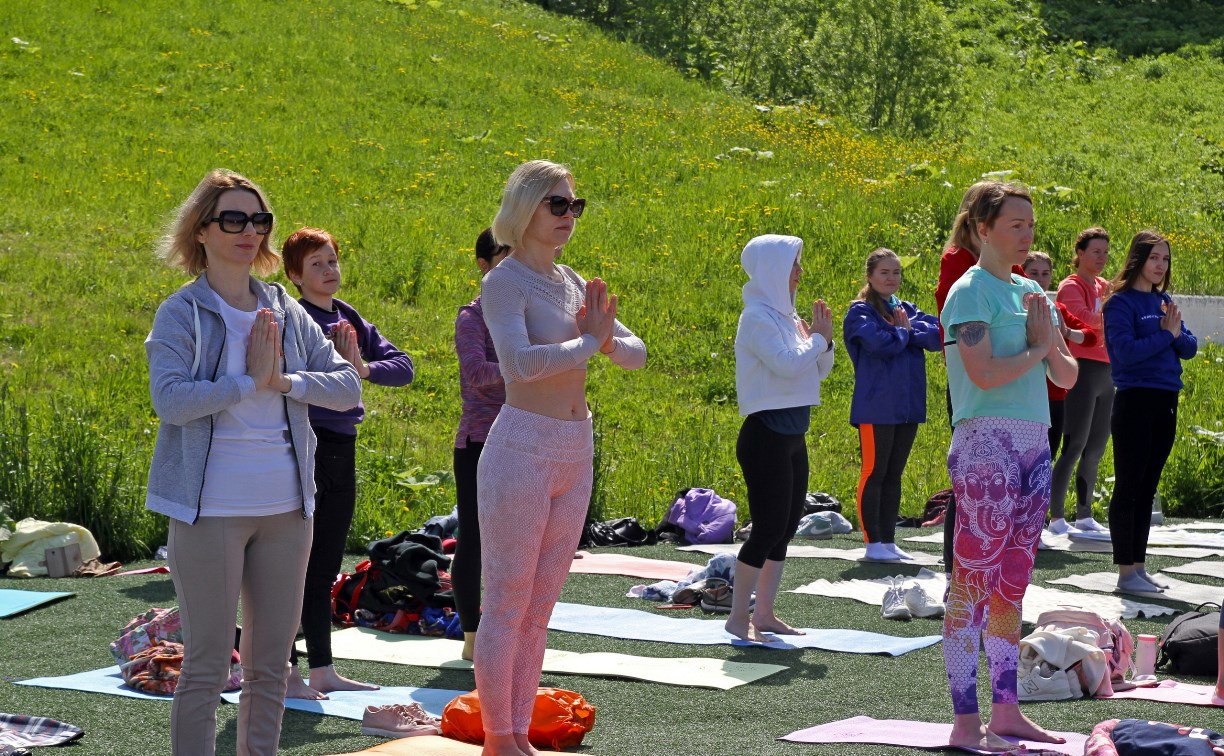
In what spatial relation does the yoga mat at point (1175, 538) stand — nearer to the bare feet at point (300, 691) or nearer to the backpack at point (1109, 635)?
the backpack at point (1109, 635)

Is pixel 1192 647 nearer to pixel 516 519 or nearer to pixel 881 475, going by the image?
pixel 881 475

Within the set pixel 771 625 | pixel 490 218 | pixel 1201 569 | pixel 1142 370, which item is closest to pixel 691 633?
pixel 771 625

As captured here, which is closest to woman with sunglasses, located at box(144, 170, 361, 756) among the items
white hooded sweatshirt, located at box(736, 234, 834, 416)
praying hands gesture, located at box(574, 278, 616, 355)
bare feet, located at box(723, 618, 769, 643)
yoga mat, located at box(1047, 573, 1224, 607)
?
praying hands gesture, located at box(574, 278, 616, 355)

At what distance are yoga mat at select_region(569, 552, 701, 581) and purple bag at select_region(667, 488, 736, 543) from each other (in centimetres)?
86

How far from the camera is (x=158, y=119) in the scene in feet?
75.8

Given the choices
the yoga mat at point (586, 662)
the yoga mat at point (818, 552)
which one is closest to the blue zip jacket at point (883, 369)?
the yoga mat at point (818, 552)

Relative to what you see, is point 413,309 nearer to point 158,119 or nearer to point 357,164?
point 357,164

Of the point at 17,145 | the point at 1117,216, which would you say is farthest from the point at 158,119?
the point at 1117,216

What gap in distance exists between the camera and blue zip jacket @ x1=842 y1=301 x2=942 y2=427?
845cm

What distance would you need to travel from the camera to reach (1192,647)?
226 inches

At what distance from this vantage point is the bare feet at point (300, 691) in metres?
5.39

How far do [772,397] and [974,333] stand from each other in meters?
1.72

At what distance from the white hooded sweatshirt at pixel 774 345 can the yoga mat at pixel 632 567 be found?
2.15 meters

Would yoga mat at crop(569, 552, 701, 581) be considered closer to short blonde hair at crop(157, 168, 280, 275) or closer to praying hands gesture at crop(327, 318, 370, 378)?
praying hands gesture at crop(327, 318, 370, 378)
